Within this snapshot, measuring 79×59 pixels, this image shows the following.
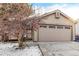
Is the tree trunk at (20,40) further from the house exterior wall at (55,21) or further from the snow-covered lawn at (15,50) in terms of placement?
the house exterior wall at (55,21)

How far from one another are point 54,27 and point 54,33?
0.41 ft

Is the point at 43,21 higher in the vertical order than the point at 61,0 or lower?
lower

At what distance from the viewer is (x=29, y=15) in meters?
3.46

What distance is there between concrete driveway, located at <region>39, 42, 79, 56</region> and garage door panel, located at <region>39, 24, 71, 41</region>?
10cm

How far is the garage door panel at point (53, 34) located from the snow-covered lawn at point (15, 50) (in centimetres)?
25

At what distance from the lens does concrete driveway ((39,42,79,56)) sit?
3424 millimetres

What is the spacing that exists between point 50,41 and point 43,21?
41 cm

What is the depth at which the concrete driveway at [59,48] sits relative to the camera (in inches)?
135

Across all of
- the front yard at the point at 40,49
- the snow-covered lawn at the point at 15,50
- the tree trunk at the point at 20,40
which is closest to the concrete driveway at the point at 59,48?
the front yard at the point at 40,49

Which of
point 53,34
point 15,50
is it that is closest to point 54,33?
point 53,34

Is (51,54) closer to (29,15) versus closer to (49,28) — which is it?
(49,28)

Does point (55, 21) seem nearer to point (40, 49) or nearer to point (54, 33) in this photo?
point (54, 33)

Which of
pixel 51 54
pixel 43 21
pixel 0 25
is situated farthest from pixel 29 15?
pixel 51 54

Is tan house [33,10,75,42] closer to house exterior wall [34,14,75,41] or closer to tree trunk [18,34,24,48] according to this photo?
house exterior wall [34,14,75,41]
